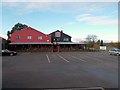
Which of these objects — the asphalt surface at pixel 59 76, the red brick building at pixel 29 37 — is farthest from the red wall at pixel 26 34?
the asphalt surface at pixel 59 76

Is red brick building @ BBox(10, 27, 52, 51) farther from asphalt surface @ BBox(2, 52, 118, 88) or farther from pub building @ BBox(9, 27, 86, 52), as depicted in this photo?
asphalt surface @ BBox(2, 52, 118, 88)

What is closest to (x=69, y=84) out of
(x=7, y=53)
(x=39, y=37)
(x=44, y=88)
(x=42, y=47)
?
(x=44, y=88)

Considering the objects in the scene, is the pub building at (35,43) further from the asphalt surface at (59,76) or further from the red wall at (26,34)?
the asphalt surface at (59,76)

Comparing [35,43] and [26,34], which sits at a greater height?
[26,34]

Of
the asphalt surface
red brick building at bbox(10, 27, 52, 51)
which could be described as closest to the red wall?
red brick building at bbox(10, 27, 52, 51)

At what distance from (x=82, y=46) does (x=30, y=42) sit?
1661cm

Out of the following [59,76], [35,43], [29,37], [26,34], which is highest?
[26,34]

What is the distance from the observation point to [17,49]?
61062 mm

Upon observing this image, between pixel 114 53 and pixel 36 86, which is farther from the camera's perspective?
pixel 114 53

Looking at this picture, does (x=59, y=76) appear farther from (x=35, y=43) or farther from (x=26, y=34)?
(x=26, y=34)

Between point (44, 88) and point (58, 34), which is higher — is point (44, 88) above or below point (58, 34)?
below

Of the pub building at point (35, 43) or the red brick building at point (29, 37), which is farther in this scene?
the red brick building at point (29, 37)

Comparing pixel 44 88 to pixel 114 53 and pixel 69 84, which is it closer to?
pixel 69 84

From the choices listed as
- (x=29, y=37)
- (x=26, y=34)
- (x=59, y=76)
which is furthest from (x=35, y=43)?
(x=59, y=76)
